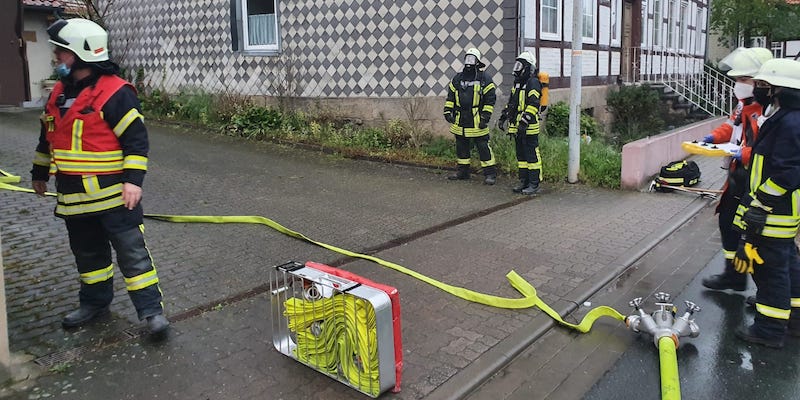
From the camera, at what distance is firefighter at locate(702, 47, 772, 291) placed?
4609 mm

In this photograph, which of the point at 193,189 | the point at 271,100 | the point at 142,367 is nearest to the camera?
the point at 142,367

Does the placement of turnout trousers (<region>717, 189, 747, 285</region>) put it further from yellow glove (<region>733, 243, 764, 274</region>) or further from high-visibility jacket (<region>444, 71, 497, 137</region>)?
high-visibility jacket (<region>444, 71, 497, 137</region>)

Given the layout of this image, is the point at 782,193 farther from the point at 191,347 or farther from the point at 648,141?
the point at 648,141

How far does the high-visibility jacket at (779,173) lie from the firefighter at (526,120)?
14.9 feet

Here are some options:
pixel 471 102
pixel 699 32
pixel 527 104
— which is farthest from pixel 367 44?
pixel 699 32

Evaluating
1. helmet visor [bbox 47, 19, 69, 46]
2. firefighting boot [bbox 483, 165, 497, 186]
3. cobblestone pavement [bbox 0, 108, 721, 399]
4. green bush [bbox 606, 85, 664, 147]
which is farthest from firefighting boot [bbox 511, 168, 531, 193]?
helmet visor [bbox 47, 19, 69, 46]

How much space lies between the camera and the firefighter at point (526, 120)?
865cm

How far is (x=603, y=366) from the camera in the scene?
12.9 ft

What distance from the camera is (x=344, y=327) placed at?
3.45 meters

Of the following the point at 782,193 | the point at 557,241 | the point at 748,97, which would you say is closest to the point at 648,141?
the point at 557,241

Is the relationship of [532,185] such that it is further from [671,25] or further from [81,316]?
[671,25]

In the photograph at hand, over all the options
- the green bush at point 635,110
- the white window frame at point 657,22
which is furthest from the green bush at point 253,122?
the white window frame at point 657,22

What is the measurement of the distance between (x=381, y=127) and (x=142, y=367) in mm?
9070

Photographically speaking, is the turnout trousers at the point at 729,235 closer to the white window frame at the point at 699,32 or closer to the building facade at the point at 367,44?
the building facade at the point at 367,44
